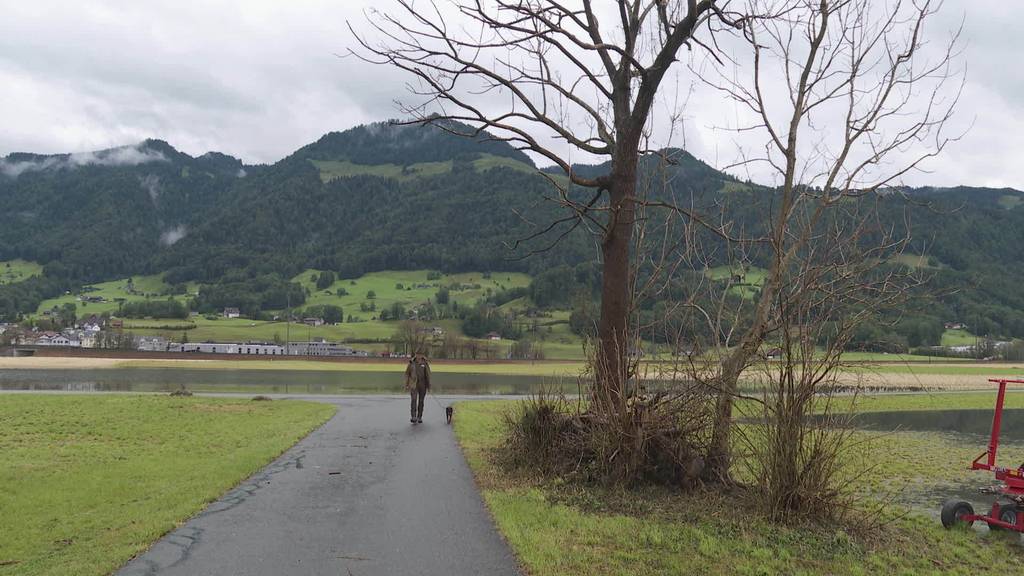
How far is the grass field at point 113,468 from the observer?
714 cm

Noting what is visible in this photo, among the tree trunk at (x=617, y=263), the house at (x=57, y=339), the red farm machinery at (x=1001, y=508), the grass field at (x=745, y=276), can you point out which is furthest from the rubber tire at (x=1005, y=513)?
the house at (x=57, y=339)

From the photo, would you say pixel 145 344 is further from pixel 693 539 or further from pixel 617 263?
pixel 693 539

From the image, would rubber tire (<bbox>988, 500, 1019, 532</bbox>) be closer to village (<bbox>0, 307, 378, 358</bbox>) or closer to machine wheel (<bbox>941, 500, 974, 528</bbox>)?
machine wheel (<bbox>941, 500, 974, 528</bbox>)

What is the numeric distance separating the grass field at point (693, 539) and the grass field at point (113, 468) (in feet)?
12.6

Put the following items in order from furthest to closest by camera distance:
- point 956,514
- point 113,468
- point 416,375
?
1. point 416,375
2. point 113,468
3. point 956,514

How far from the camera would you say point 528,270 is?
190 metres

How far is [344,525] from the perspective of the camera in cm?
767

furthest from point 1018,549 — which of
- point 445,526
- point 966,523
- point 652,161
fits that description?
point 652,161

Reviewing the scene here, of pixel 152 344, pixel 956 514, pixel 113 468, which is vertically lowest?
pixel 152 344

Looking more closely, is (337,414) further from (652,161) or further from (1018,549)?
(1018,549)

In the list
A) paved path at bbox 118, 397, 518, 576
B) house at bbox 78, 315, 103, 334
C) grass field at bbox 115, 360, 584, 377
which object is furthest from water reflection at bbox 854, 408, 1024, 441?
house at bbox 78, 315, 103, 334

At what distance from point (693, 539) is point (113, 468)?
9.94 metres

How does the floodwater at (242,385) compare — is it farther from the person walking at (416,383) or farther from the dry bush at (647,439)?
the dry bush at (647,439)

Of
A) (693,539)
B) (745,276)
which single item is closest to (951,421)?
(745,276)
